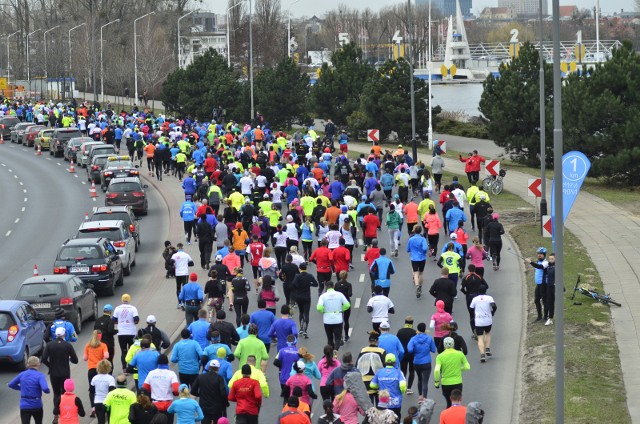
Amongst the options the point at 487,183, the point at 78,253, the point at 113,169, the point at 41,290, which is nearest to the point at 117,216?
the point at 78,253

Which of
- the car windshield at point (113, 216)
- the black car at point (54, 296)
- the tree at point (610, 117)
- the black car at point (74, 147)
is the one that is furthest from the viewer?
the black car at point (74, 147)

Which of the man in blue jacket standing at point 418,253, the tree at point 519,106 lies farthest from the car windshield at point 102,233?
the tree at point 519,106

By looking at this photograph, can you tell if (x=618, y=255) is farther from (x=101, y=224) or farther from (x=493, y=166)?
(x=101, y=224)

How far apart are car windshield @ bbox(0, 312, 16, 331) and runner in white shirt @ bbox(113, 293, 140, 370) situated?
2131 mm

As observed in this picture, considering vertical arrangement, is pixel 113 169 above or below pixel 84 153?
below

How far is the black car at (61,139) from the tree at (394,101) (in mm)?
14269

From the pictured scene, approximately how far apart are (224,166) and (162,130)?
1498 cm

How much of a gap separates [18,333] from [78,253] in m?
7.06

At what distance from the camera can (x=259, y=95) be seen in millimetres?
74812

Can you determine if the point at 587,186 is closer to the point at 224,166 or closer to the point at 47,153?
the point at 224,166

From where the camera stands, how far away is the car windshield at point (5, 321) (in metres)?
23.8

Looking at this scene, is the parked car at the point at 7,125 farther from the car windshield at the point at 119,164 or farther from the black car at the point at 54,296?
the black car at the point at 54,296

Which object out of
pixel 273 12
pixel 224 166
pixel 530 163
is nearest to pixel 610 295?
pixel 224 166

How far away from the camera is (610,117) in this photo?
4731 centimetres
